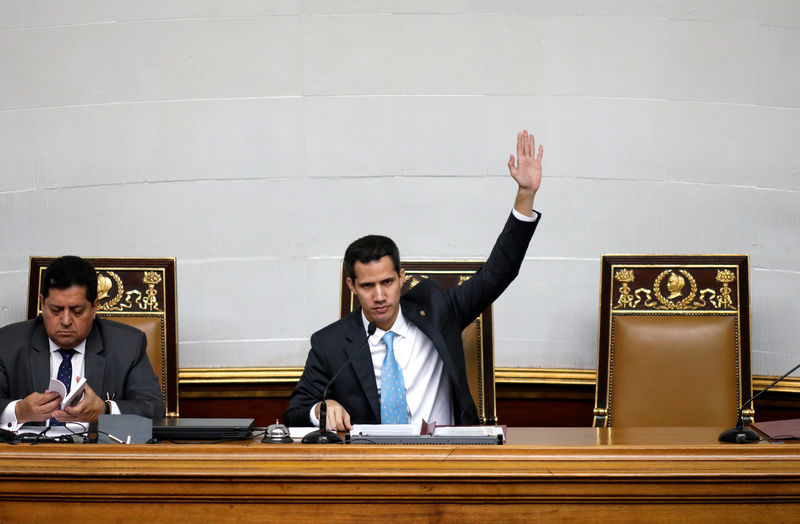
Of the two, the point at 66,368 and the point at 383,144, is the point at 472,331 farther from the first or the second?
the point at 66,368

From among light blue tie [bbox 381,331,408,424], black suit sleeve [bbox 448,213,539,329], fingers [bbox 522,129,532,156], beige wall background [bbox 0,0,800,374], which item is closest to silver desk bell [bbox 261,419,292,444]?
light blue tie [bbox 381,331,408,424]

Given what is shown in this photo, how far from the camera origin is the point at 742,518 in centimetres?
175

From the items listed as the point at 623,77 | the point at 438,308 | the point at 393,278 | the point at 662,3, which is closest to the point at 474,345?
the point at 438,308

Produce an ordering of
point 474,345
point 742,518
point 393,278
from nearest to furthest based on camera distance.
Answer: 1. point 742,518
2. point 393,278
3. point 474,345

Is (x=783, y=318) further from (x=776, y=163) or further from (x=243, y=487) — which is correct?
(x=243, y=487)

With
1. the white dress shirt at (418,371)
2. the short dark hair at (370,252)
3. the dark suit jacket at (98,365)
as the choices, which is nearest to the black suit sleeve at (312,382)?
the white dress shirt at (418,371)

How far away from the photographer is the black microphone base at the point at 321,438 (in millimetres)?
2102

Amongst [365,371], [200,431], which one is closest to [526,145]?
[365,371]

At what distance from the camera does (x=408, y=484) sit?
1751 mm

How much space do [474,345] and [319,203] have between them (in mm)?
949

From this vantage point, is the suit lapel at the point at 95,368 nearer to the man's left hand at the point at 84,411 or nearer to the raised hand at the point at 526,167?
the man's left hand at the point at 84,411

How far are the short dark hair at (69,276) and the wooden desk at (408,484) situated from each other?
1.01 meters

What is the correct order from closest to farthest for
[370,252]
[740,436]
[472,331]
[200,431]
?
1. [740,436]
2. [200,431]
3. [370,252]
4. [472,331]

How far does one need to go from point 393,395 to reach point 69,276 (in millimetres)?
1001
